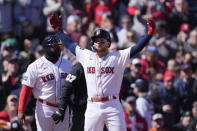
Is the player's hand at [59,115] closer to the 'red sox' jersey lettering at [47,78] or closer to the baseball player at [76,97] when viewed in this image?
the baseball player at [76,97]

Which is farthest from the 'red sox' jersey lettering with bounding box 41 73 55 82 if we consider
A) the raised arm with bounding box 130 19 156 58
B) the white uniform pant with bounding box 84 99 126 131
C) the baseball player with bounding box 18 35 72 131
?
the raised arm with bounding box 130 19 156 58

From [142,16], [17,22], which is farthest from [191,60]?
[17,22]

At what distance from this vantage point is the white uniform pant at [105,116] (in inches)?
307

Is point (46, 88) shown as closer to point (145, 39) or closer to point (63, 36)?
point (63, 36)

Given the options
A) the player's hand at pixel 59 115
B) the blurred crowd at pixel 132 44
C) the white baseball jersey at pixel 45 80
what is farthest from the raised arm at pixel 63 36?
the blurred crowd at pixel 132 44

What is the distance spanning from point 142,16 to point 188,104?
2.65 metres

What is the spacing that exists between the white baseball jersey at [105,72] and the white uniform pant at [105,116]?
0.14m

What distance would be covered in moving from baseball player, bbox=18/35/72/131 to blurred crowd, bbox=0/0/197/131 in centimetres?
165

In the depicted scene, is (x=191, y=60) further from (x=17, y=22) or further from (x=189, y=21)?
(x=17, y=22)

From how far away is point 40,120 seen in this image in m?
8.59

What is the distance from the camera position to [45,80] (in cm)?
859

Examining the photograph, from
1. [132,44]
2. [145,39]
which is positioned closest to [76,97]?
[145,39]

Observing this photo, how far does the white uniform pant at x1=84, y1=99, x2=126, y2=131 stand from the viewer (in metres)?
7.79

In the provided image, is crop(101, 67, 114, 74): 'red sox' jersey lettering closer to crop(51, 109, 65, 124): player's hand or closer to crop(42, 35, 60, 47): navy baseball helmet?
crop(51, 109, 65, 124): player's hand
